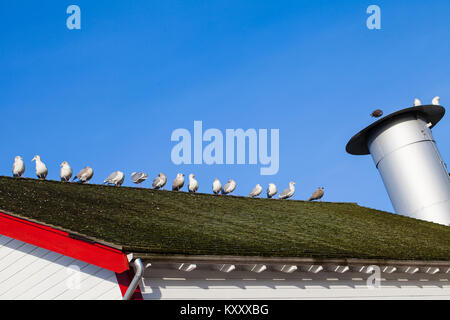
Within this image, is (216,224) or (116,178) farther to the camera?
(116,178)

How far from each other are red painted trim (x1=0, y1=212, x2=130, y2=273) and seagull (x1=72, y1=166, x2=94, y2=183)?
395 inches

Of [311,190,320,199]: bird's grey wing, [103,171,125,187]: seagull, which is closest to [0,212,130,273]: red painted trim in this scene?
[103,171,125,187]: seagull

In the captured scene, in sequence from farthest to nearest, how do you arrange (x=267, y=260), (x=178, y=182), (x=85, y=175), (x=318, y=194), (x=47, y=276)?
(x=318, y=194) → (x=178, y=182) → (x=85, y=175) → (x=267, y=260) → (x=47, y=276)

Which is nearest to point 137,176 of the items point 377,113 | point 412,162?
point 377,113

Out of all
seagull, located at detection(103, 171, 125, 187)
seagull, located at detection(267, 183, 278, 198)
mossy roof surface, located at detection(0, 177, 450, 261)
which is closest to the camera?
mossy roof surface, located at detection(0, 177, 450, 261)

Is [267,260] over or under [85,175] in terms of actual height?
under

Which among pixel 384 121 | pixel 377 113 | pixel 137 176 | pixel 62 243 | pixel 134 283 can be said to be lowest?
pixel 134 283

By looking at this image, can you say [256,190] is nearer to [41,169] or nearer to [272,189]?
[272,189]

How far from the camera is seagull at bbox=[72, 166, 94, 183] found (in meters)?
21.0

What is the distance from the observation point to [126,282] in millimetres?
9758

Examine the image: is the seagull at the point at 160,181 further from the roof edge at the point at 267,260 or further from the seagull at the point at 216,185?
the roof edge at the point at 267,260

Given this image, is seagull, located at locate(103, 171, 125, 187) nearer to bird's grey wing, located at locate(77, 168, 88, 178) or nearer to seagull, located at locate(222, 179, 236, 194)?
bird's grey wing, located at locate(77, 168, 88, 178)

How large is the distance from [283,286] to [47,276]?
15.5 feet
